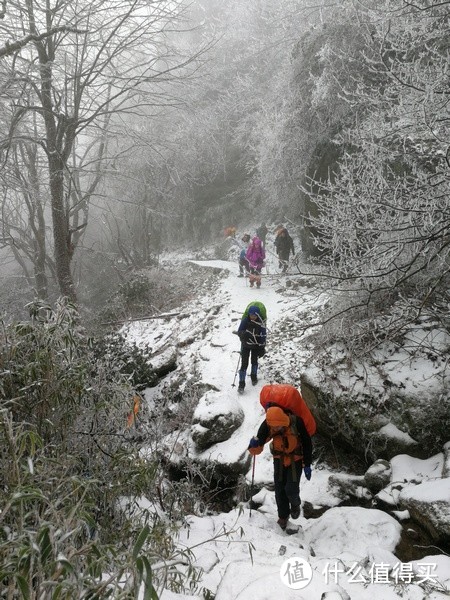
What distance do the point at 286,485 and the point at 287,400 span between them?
3.35 feet

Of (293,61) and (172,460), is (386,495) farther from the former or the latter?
(293,61)

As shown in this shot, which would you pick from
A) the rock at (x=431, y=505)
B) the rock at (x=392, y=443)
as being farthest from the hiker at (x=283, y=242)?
the rock at (x=431, y=505)

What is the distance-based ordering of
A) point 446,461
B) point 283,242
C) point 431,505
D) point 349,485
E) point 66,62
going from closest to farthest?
point 431,505, point 446,461, point 349,485, point 66,62, point 283,242

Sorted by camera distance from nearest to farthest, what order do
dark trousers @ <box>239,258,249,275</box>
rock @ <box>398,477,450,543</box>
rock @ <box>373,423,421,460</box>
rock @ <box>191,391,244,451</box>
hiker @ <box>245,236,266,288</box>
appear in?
rock @ <box>398,477,450,543</box> < rock @ <box>373,423,421,460</box> < rock @ <box>191,391,244,451</box> < hiker @ <box>245,236,266,288</box> < dark trousers @ <box>239,258,249,275</box>

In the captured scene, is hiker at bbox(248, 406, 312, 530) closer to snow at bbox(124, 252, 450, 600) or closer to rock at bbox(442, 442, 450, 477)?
snow at bbox(124, 252, 450, 600)

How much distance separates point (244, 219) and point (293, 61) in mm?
7697

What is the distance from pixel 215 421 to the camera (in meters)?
6.29

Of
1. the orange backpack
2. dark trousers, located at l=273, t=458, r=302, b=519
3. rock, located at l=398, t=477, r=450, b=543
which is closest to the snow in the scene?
rock, located at l=398, t=477, r=450, b=543

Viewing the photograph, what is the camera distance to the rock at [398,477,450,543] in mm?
3617

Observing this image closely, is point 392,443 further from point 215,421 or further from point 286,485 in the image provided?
point 215,421

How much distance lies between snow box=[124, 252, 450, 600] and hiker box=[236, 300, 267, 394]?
35 cm

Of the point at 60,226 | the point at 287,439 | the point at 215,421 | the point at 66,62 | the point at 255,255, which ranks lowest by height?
the point at 215,421

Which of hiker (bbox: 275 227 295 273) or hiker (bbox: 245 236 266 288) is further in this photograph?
hiker (bbox: 275 227 295 273)

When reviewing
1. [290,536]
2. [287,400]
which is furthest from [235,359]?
[290,536]
